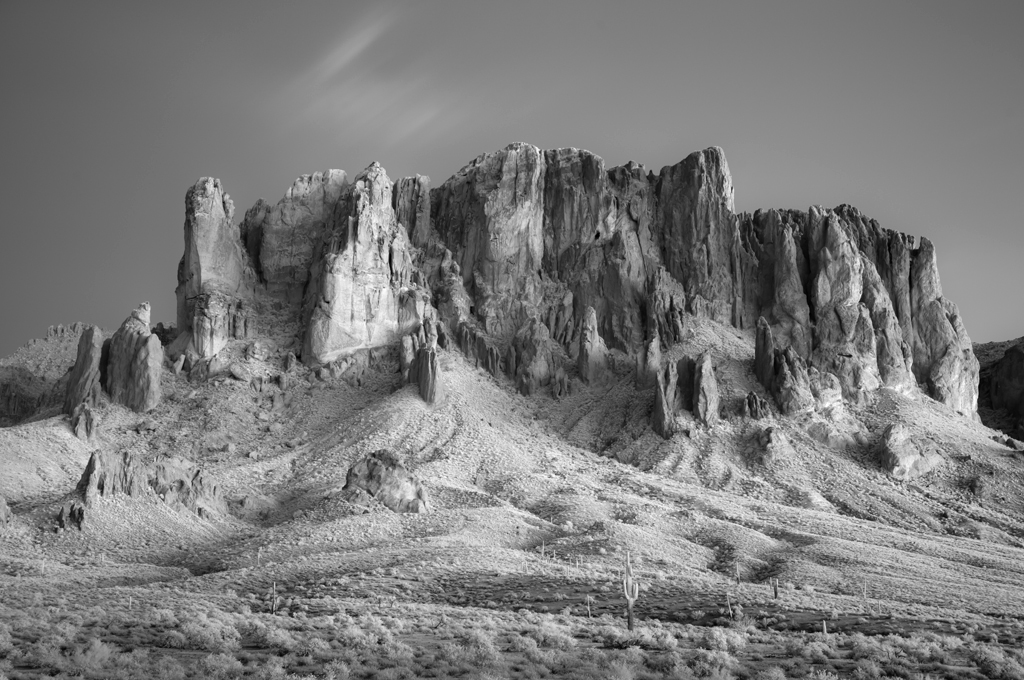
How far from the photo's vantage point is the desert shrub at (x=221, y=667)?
2319 cm

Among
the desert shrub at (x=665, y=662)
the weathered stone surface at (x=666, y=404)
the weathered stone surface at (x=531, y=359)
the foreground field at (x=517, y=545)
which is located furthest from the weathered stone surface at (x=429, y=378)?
the desert shrub at (x=665, y=662)

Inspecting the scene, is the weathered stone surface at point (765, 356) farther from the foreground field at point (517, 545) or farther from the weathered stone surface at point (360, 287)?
the weathered stone surface at point (360, 287)

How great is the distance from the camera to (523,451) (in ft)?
301

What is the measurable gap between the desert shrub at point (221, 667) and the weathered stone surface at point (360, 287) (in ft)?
271

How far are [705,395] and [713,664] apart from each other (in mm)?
72074

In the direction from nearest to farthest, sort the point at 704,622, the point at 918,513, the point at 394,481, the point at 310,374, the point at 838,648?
1. the point at 838,648
2. the point at 704,622
3. the point at 394,481
4. the point at 918,513
5. the point at 310,374

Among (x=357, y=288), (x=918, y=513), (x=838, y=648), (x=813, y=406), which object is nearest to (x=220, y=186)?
(x=357, y=288)

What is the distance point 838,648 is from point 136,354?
83828mm

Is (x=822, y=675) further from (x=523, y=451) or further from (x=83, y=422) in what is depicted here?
(x=83, y=422)

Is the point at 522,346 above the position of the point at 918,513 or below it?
above

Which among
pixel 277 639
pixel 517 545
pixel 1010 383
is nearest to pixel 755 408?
pixel 517 545

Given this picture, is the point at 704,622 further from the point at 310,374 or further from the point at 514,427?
the point at 310,374

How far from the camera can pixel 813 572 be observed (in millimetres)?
55281

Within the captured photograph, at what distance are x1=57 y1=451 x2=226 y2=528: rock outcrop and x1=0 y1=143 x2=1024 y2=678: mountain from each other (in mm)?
258
